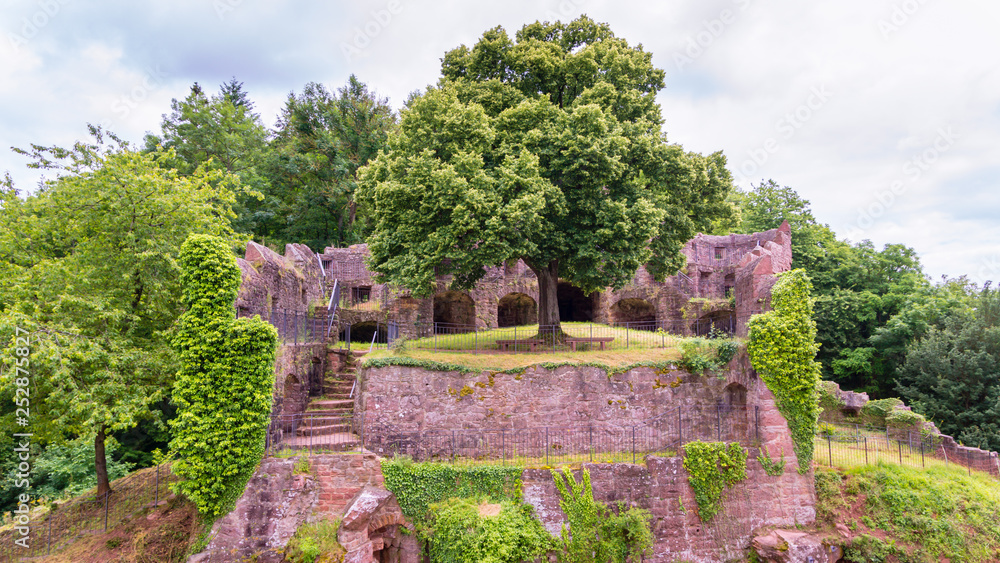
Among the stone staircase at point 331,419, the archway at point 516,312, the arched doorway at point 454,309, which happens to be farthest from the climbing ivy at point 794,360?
the archway at point 516,312

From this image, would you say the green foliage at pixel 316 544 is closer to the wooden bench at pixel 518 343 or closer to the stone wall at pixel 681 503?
the stone wall at pixel 681 503

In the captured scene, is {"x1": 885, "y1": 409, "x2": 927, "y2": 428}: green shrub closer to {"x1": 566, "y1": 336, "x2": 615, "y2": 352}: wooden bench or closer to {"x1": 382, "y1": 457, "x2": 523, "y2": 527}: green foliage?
{"x1": 566, "y1": 336, "x2": 615, "y2": 352}: wooden bench

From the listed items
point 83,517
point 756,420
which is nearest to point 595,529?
point 756,420

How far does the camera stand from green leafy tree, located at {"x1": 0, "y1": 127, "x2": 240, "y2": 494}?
12.0 metres

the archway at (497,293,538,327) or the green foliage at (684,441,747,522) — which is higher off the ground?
the archway at (497,293,538,327)

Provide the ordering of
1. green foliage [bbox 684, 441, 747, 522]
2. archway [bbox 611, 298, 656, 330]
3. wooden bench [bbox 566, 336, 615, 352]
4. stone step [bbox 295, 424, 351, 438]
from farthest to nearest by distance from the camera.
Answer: archway [bbox 611, 298, 656, 330]
wooden bench [bbox 566, 336, 615, 352]
stone step [bbox 295, 424, 351, 438]
green foliage [bbox 684, 441, 747, 522]

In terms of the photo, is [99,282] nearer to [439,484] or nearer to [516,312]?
[439,484]

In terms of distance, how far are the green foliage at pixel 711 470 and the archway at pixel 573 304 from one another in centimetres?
1670

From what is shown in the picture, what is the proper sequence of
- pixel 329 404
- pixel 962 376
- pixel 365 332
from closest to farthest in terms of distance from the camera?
1. pixel 329 404
2. pixel 962 376
3. pixel 365 332

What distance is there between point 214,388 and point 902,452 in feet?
67.4

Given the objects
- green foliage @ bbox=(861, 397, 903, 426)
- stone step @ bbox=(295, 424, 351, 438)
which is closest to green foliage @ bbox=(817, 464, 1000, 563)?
green foliage @ bbox=(861, 397, 903, 426)

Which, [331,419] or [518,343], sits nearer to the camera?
[331,419]

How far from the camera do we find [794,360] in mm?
14312

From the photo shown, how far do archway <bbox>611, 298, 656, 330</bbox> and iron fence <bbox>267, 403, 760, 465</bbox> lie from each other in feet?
37.2
